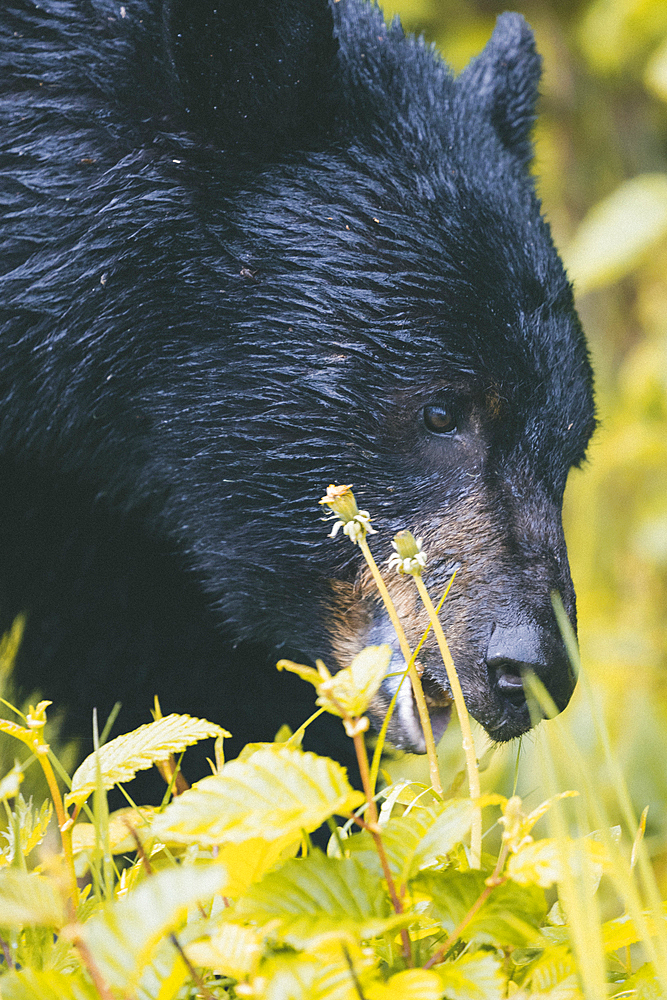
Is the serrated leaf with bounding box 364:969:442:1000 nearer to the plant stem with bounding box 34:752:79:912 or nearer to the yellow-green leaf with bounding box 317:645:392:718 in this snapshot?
the yellow-green leaf with bounding box 317:645:392:718

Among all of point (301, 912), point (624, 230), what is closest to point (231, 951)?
point (301, 912)

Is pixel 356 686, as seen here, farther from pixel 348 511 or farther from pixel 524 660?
pixel 524 660

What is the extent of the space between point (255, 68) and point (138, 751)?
123 cm

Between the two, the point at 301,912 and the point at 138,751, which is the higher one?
the point at 138,751

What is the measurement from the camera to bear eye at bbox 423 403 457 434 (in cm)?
172

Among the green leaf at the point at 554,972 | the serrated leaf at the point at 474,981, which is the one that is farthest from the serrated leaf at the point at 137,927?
the green leaf at the point at 554,972

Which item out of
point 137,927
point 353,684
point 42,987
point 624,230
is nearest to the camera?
point 137,927

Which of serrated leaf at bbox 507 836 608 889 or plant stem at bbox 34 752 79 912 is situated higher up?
plant stem at bbox 34 752 79 912

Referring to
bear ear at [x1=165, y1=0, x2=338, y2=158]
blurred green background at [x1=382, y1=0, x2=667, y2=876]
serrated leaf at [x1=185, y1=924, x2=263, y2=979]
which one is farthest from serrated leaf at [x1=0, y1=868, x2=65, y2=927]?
blurred green background at [x1=382, y1=0, x2=667, y2=876]

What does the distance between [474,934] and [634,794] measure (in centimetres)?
234

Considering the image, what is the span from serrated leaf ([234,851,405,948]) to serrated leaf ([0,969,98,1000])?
0.12m

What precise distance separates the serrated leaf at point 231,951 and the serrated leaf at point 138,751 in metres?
0.24

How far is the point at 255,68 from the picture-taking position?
1.68 m

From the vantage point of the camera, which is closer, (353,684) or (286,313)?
(353,684)
